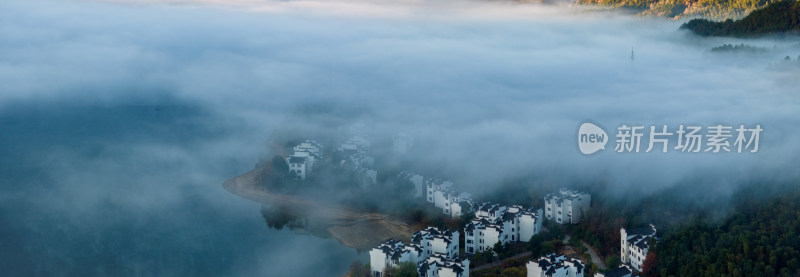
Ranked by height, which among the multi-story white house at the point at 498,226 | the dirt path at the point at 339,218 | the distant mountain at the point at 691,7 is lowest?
the dirt path at the point at 339,218

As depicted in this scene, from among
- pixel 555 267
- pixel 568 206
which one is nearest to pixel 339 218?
pixel 568 206

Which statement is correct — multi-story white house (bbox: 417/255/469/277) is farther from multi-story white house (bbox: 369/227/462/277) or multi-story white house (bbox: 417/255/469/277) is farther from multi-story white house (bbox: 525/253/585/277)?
multi-story white house (bbox: 525/253/585/277)

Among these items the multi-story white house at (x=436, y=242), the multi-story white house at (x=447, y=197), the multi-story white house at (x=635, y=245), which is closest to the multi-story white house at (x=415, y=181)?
the multi-story white house at (x=447, y=197)

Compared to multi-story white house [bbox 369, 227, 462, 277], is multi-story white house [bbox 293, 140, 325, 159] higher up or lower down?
higher up

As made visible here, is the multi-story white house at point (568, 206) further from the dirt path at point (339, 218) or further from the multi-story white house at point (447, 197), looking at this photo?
the dirt path at point (339, 218)

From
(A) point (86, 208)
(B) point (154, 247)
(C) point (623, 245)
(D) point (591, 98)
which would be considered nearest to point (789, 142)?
(C) point (623, 245)

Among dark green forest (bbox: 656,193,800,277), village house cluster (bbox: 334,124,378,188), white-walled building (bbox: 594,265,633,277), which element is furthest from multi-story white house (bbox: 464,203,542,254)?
village house cluster (bbox: 334,124,378,188)

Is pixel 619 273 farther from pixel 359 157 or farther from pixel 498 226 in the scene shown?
pixel 359 157
